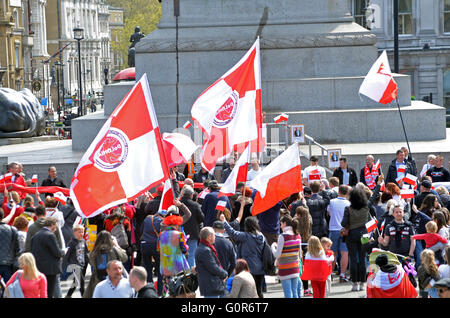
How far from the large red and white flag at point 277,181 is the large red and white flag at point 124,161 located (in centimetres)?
215

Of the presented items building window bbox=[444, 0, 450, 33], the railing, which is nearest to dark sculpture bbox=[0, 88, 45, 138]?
the railing

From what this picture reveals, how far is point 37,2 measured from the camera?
120375 millimetres

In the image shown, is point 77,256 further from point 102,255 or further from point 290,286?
point 290,286

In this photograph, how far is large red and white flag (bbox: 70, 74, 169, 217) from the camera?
13.1m

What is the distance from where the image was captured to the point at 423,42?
6706 centimetres

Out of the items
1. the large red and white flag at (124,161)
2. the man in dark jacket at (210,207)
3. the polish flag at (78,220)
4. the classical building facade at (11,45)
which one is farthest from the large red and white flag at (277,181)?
the classical building facade at (11,45)

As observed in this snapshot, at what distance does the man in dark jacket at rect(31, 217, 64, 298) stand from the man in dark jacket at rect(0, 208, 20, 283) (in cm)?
60

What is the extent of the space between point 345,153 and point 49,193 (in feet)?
20.3

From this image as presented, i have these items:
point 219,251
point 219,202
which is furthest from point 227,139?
point 219,251

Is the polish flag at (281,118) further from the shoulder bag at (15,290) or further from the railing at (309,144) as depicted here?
the shoulder bag at (15,290)

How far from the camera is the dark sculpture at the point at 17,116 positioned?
31172 millimetres

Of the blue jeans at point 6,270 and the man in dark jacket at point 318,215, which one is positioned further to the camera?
the man in dark jacket at point 318,215

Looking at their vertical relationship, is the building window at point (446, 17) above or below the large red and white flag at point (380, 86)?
above

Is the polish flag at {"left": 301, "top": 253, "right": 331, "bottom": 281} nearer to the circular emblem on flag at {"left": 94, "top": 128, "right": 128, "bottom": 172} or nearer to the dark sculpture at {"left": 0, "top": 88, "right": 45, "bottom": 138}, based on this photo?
the circular emblem on flag at {"left": 94, "top": 128, "right": 128, "bottom": 172}
